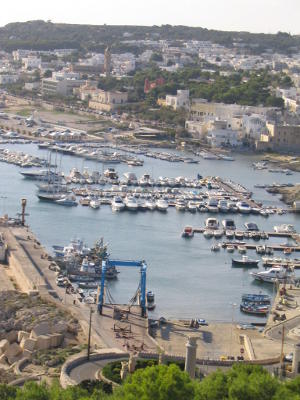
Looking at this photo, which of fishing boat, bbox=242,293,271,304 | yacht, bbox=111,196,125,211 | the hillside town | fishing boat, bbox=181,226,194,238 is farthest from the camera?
the hillside town

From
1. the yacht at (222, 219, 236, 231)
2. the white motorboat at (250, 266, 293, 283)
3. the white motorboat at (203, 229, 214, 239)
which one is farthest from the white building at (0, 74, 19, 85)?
the white motorboat at (250, 266, 293, 283)

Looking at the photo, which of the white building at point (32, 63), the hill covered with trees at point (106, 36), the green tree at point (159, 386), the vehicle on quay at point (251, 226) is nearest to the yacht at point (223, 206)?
A: the vehicle on quay at point (251, 226)

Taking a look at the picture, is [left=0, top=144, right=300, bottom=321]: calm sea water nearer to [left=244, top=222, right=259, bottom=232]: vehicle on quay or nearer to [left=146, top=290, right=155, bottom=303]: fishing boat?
[left=146, top=290, right=155, bottom=303]: fishing boat

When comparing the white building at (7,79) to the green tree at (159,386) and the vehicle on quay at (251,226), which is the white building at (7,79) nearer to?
the vehicle on quay at (251,226)

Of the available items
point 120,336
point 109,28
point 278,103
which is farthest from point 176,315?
point 109,28

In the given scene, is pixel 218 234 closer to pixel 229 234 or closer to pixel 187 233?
pixel 229 234

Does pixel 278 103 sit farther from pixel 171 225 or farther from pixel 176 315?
pixel 176 315
